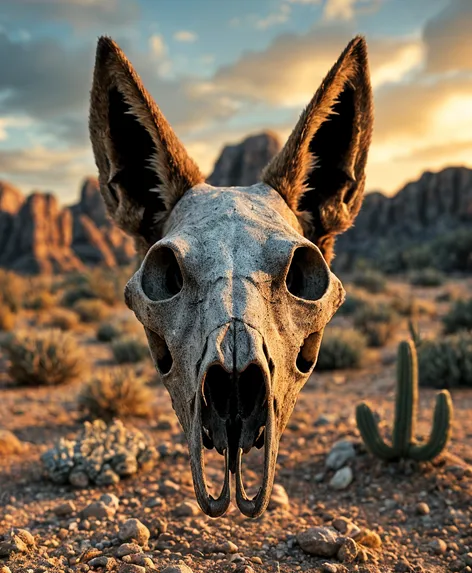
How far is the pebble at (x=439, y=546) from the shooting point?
13.6ft

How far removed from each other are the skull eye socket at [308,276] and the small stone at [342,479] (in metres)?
3.28

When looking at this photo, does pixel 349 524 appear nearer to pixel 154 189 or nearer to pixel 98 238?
pixel 154 189

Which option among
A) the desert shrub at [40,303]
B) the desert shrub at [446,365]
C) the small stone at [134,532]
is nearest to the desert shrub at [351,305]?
the desert shrub at [446,365]

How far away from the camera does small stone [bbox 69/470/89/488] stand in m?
5.33

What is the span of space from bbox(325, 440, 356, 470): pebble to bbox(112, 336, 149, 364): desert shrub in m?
7.03

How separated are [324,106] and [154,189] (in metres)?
1.15

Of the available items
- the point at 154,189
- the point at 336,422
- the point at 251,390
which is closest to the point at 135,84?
the point at 154,189

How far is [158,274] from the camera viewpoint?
269 centimetres

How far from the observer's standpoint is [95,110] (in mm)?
3371

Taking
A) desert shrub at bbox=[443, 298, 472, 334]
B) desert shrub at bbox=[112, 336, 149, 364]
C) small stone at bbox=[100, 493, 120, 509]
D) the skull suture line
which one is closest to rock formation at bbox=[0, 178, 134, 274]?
desert shrub at bbox=[112, 336, 149, 364]

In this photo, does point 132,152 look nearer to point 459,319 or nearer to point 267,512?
point 267,512

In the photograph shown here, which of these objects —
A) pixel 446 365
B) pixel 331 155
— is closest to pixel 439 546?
pixel 331 155

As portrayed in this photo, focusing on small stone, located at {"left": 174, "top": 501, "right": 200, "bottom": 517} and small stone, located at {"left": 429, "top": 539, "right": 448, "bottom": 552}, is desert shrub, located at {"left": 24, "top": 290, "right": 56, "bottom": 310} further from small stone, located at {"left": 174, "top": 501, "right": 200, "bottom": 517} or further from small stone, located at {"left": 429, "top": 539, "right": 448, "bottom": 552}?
small stone, located at {"left": 429, "top": 539, "right": 448, "bottom": 552}

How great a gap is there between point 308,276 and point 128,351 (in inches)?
399
